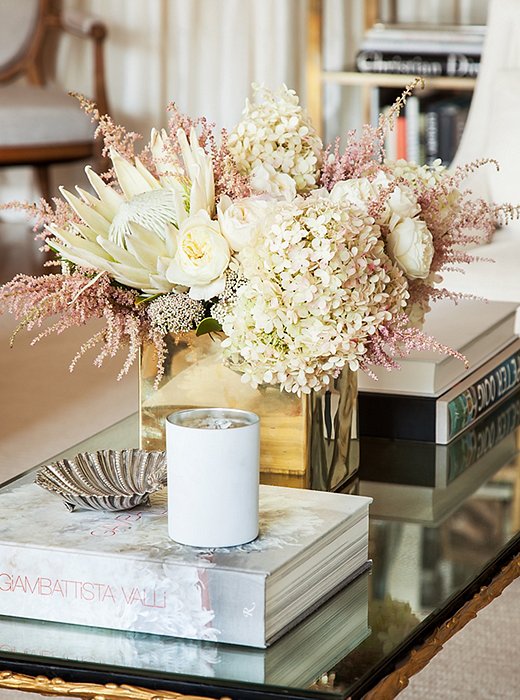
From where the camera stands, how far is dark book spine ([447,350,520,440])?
1.47m

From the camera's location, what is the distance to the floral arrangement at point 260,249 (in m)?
1.08

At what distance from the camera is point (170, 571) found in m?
0.93

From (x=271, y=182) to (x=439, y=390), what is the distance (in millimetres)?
330

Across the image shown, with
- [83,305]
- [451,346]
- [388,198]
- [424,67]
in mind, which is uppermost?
[424,67]

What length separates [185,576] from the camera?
920 millimetres

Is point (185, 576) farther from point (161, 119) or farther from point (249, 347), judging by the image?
point (161, 119)

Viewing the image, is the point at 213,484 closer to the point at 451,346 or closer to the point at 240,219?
the point at 240,219

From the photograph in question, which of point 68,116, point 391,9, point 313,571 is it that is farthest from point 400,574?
point 391,9

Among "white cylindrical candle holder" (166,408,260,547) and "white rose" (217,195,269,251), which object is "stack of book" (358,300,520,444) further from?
"white cylindrical candle holder" (166,408,260,547)

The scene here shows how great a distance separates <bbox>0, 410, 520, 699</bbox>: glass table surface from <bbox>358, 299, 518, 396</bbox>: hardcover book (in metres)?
0.16

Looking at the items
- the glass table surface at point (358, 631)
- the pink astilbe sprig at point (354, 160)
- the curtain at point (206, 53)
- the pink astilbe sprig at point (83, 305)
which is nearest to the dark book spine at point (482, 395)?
Result: the glass table surface at point (358, 631)

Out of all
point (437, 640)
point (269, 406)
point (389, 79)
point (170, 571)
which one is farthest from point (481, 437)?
point (389, 79)

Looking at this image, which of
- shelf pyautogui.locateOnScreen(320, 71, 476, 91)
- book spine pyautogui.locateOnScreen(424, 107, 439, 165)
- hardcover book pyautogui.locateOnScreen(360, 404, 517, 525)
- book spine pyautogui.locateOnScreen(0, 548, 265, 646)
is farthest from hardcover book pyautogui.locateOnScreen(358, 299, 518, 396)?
book spine pyautogui.locateOnScreen(424, 107, 439, 165)

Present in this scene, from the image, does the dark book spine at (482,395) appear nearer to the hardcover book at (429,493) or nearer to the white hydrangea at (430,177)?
the hardcover book at (429,493)
